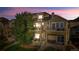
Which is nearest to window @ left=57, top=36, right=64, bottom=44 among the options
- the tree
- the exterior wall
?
the exterior wall

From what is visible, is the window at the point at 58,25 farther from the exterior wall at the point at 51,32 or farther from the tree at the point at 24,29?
the tree at the point at 24,29

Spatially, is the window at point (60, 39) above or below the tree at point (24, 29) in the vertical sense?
below

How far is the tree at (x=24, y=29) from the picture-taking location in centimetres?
338

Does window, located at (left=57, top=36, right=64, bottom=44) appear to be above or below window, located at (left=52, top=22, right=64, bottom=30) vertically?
below

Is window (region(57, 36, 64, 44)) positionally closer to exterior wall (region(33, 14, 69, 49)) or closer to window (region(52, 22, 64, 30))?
exterior wall (region(33, 14, 69, 49))

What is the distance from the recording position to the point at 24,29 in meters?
3.39

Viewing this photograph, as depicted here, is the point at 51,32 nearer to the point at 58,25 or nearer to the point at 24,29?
the point at 58,25

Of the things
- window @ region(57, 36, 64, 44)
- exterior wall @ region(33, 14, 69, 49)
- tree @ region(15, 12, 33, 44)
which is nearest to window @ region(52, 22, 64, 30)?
exterior wall @ region(33, 14, 69, 49)

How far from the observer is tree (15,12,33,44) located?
11.1ft

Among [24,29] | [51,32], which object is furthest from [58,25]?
[24,29]

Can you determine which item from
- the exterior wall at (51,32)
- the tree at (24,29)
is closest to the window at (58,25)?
the exterior wall at (51,32)

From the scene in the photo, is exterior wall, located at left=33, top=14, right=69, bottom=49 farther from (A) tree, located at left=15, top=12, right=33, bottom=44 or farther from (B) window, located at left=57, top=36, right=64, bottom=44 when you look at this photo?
(A) tree, located at left=15, top=12, right=33, bottom=44
